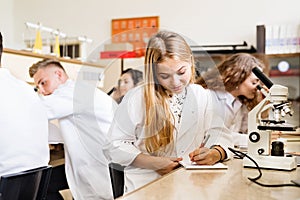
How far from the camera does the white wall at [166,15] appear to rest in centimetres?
421

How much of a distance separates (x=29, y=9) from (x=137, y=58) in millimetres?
4472

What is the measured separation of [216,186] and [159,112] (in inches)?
9.6

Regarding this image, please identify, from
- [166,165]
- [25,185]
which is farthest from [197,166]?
[25,185]

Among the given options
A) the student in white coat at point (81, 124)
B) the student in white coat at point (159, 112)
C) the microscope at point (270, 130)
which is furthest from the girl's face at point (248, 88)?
the student in white coat at point (159, 112)

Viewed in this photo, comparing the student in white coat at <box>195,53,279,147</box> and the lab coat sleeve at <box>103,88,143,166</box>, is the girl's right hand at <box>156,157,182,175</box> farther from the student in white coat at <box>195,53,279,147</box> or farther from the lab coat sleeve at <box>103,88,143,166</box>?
the student in white coat at <box>195,53,279,147</box>

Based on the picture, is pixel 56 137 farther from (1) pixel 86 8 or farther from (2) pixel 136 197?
(1) pixel 86 8

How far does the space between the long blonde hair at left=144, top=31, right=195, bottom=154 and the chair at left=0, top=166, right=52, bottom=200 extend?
48 centimetres

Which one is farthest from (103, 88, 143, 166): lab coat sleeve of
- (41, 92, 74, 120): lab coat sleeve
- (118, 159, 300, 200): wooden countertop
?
(41, 92, 74, 120): lab coat sleeve

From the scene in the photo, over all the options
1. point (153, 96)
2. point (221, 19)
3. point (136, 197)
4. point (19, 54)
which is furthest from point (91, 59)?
point (221, 19)

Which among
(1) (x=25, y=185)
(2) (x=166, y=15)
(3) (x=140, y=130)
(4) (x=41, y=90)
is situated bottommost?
(1) (x=25, y=185)

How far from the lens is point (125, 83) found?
1137 mm

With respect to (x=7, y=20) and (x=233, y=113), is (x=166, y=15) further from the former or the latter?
(x=233, y=113)

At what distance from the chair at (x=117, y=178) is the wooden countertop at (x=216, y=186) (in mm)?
139

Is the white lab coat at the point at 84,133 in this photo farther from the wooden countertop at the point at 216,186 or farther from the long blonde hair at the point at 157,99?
the wooden countertop at the point at 216,186
